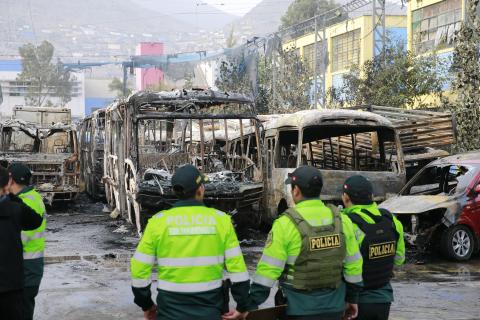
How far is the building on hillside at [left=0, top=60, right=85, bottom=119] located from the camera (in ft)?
321

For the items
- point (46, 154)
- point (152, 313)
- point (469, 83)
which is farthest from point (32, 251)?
point (469, 83)

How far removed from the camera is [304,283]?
4340mm

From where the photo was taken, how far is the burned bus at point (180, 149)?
1194 cm

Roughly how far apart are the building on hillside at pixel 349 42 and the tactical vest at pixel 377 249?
108 ft

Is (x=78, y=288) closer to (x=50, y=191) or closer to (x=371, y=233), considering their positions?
(x=371, y=233)

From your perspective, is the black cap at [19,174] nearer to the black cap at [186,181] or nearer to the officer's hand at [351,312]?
the black cap at [186,181]

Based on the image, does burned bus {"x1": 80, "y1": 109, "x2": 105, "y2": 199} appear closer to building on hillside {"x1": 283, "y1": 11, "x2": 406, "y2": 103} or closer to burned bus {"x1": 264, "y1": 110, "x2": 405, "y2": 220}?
burned bus {"x1": 264, "y1": 110, "x2": 405, "y2": 220}

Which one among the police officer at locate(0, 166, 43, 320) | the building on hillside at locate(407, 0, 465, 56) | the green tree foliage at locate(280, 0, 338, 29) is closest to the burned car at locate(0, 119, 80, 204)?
the police officer at locate(0, 166, 43, 320)

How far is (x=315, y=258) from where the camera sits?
14.3 feet

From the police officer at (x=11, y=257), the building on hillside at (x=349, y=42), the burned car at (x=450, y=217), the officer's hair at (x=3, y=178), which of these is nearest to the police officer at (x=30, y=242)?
the officer's hair at (x=3, y=178)

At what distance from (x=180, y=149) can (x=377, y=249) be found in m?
9.38

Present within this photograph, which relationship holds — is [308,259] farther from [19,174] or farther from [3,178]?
[19,174]

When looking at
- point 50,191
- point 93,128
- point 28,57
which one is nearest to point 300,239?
point 50,191

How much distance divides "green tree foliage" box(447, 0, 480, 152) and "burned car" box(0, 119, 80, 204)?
356 inches
